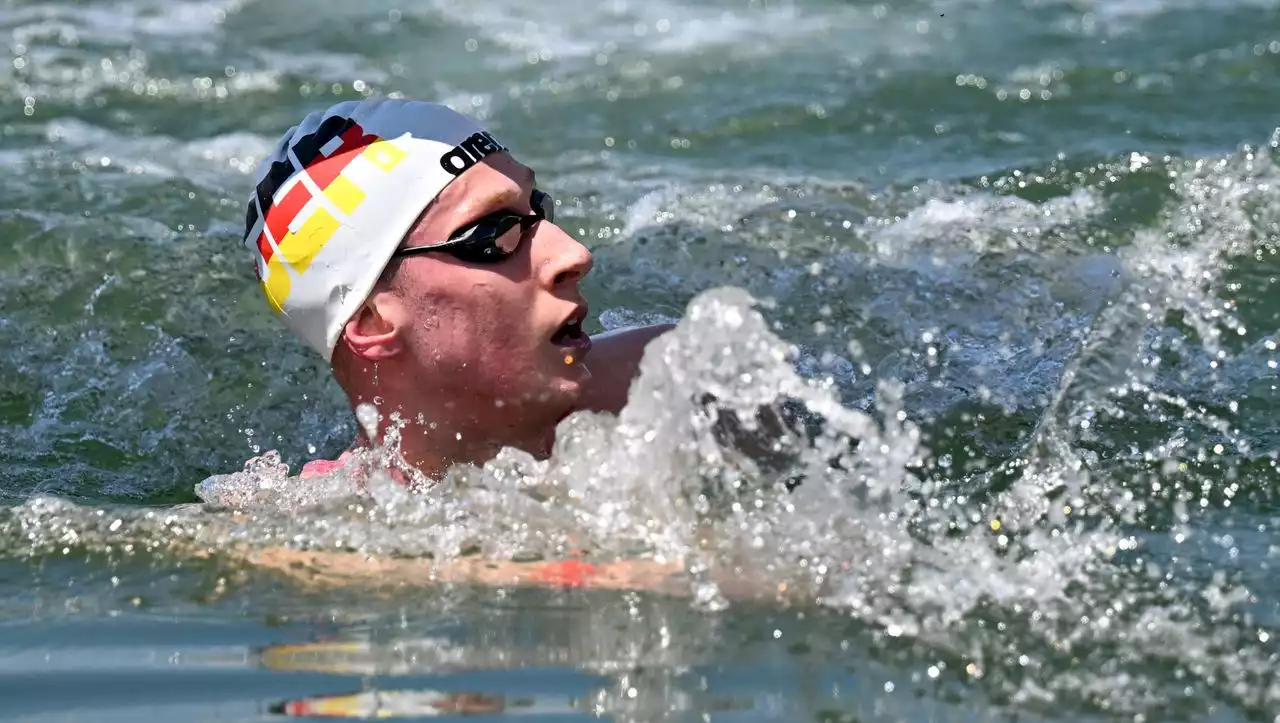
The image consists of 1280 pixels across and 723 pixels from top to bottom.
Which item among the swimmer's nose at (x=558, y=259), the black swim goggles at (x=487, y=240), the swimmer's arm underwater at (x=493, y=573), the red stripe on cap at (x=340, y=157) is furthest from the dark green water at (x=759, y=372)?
the red stripe on cap at (x=340, y=157)

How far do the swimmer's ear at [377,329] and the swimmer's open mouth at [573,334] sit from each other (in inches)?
15.8

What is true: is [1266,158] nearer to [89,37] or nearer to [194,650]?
[194,650]

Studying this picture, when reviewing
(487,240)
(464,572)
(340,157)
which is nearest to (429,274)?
(487,240)

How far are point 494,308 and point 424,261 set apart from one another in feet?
0.79

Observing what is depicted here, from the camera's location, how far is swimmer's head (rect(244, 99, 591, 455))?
438 cm

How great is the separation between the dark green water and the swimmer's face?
0.56 ft

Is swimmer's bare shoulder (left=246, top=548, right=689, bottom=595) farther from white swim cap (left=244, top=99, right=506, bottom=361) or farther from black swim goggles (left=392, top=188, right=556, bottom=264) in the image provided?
black swim goggles (left=392, top=188, right=556, bottom=264)

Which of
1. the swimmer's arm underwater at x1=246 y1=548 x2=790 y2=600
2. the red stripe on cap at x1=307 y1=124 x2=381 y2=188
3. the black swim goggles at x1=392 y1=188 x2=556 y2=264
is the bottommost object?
the swimmer's arm underwater at x1=246 y1=548 x2=790 y2=600

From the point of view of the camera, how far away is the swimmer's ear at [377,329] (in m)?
4.48

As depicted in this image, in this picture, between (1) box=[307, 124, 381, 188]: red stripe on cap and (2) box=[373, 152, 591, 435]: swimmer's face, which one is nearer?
(2) box=[373, 152, 591, 435]: swimmer's face

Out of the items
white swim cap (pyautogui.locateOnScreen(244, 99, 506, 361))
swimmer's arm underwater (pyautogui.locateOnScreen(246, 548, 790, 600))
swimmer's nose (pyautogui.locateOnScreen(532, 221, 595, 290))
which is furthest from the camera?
white swim cap (pyautogui.locateOnScreen(244, 99, 506, 361))

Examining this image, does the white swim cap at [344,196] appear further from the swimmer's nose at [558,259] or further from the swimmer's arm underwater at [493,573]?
the swimmer's arm underwater at [493,573]

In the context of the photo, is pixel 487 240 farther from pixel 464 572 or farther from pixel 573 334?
pixel 464 572

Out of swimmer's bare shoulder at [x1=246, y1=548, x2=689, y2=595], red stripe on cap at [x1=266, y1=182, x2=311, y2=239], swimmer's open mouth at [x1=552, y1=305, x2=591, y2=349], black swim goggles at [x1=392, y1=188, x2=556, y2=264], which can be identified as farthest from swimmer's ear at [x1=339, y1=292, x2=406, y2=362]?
swimmer's bare shoulder at [x1=246, y1=548, x2=689, y2=595]
